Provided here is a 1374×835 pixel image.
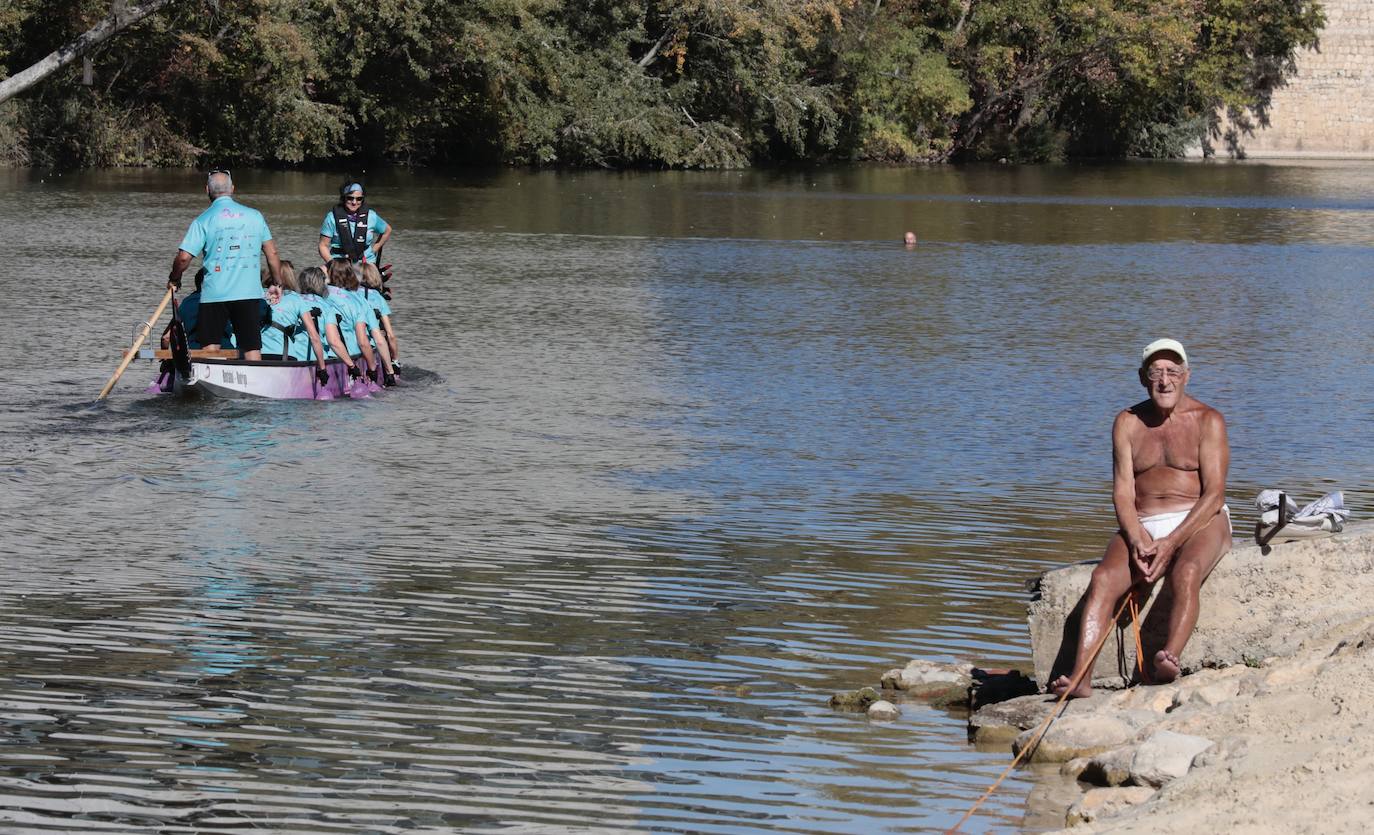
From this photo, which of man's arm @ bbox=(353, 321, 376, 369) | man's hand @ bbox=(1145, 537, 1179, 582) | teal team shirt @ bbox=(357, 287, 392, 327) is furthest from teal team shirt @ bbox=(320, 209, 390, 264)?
man's hand @ bbox=(1145, 537, 1179, 582)

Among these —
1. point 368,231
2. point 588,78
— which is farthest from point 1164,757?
point 588,78

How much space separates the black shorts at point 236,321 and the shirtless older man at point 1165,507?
29.5 feet

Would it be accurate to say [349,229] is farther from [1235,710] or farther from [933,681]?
[1235,710]

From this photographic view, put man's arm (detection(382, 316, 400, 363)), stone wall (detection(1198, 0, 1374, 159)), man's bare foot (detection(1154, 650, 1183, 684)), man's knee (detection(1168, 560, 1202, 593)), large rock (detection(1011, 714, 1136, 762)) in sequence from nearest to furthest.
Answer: large rock (detection(1011, 714, 1136, 762)), man's bare foot (detection(1154, 650, 1183, 684)), man's knee (detection(1168, 560, 1202, 593)), man's arm (detection(382, 316, 400, 363)), stone wall (detection(1198, 0, 1374, 159))

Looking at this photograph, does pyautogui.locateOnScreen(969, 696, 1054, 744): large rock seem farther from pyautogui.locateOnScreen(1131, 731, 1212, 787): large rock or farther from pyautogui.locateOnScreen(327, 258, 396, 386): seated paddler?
pyautogui.locateOnScreen(327, 258, 396, 386): seated paddler

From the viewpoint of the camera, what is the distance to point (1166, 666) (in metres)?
7.66

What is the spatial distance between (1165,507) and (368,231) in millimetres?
11736

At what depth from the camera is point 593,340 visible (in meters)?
19.4

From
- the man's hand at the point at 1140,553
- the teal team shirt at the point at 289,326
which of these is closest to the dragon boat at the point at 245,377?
the teal team shirt at the point at 289,326

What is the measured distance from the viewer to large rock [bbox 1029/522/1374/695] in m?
7.73

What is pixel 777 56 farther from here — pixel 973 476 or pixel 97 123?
pixel 973 476

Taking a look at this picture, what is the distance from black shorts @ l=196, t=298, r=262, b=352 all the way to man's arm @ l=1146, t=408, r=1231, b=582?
923 cm

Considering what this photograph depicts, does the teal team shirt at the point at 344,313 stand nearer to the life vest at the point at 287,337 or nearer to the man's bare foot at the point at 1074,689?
the life vest at the point at 287,337

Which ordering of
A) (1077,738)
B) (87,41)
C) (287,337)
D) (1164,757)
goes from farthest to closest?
(87,41) < (287,337) < (1077,738) < (1164,757)
